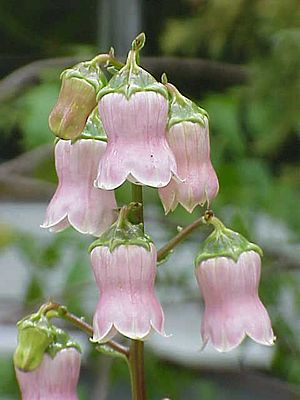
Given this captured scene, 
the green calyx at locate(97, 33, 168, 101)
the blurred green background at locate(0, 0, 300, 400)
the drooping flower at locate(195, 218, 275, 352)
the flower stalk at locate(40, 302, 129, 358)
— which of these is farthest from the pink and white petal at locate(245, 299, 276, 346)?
the blurred green background at locate(0, 0, 300, 400)

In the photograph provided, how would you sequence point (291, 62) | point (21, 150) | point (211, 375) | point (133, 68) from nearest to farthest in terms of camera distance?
point (133, 68) → point (291, 62) → point (21, 150) → point (211, 375)

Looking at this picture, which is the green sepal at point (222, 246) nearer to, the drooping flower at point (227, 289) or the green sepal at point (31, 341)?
the drooping flower at point (227, 289)

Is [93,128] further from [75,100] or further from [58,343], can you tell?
[58,343]

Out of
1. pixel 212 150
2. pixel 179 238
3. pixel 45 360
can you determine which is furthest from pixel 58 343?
pixel 212 150

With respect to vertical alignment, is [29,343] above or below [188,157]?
below

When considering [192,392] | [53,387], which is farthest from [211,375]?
[53,387]

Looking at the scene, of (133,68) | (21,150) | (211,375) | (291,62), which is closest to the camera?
(133,68)

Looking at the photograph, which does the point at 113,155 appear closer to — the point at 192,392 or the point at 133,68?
the point at 133,68
